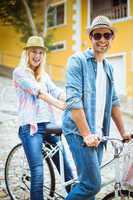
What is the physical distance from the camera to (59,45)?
2578cm

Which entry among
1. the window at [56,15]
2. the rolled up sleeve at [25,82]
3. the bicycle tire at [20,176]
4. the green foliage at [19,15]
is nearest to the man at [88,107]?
the rolled up sleeve at [25,82]

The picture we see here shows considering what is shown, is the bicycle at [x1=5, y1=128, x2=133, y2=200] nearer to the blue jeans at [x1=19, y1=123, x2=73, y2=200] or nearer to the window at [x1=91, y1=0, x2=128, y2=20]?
the blue jeans at [x1=19, y1=123, x2=73, y2=200]

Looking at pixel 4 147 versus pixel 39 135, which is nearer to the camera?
pixel 39 135

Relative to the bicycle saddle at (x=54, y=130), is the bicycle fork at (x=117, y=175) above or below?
below

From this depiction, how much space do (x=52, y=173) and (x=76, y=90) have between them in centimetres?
176

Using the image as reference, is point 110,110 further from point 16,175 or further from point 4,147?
point 4,147

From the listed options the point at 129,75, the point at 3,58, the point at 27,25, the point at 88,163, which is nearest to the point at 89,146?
the point at 88,163

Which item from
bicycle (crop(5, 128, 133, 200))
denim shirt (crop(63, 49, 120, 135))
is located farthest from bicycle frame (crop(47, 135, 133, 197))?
denim shirt (crop(63, 49, 120, 135))

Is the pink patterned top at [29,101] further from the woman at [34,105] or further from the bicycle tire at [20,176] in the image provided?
the bicycle tire at [20,176]

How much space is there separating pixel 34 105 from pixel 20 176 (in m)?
0.85

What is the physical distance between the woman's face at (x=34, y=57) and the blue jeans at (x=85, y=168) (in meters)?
1.34

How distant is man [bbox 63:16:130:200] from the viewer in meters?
3.41

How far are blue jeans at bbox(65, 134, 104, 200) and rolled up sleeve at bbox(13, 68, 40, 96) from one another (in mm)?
1086

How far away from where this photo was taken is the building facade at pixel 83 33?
21.8 meters
